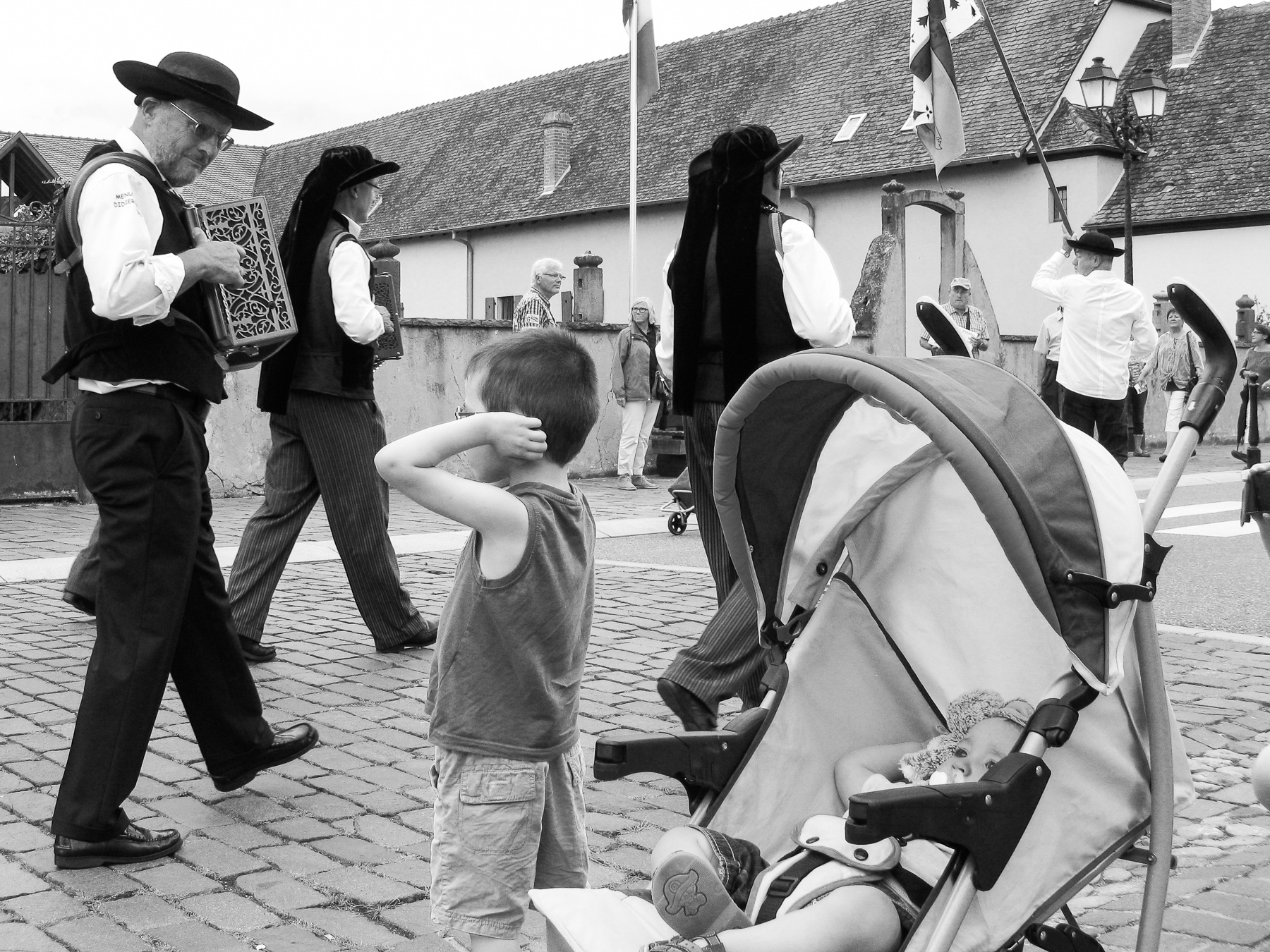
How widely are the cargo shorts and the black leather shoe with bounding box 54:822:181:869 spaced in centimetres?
133

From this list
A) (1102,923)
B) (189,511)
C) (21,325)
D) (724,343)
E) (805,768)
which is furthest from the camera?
(21,325)

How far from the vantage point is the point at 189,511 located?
150 inches

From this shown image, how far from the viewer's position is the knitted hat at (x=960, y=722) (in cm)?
296

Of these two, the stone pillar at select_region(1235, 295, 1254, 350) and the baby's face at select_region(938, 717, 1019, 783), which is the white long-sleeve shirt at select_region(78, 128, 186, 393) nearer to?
the baby's face at select_region(938, 717, 1019, 783)

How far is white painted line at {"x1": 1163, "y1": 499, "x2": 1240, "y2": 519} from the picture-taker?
13.0m

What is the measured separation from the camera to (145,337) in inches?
147

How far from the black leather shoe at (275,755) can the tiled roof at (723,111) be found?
28.8 meters

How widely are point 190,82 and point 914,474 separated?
86.4 inches

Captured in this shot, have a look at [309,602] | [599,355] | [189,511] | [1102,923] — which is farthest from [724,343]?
[599,355]

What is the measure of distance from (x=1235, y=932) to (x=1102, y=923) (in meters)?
0.29

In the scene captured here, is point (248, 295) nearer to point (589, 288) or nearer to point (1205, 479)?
point (589, 288)

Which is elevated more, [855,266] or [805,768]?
[855,266]

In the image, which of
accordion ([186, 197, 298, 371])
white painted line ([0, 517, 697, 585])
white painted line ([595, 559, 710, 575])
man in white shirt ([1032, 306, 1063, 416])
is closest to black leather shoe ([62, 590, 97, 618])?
white painted line ([0, 517, 697, 585])

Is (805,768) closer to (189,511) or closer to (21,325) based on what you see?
(189,511)
